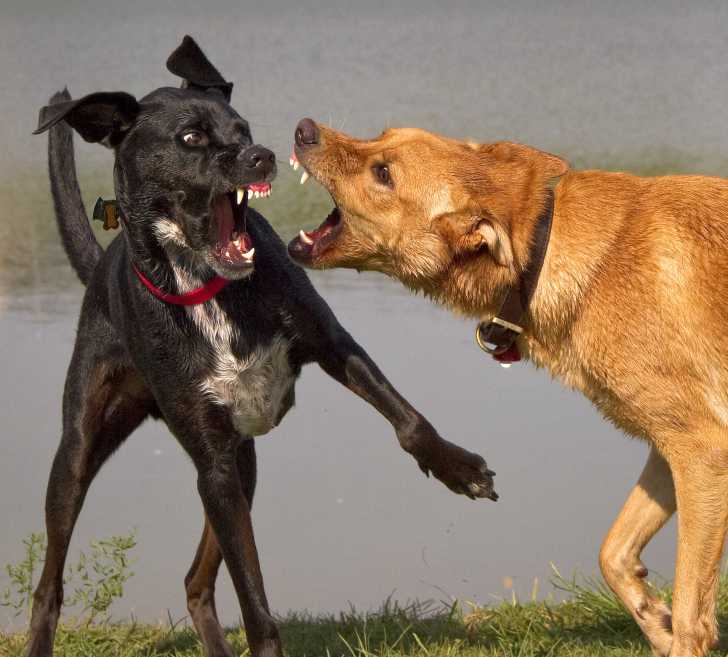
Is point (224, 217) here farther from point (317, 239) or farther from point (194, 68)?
point (194, 68)

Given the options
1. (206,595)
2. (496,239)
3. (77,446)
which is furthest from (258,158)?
(206,595)

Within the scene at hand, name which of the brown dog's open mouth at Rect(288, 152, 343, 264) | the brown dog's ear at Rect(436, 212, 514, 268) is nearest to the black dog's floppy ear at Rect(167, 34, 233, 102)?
the brown dog's open mouth at Rect(288, 152, 343, 264)

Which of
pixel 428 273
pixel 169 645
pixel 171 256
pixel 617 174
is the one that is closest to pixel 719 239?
pixel 617 174

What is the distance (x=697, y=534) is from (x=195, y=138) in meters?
2.50

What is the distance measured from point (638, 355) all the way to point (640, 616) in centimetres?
120

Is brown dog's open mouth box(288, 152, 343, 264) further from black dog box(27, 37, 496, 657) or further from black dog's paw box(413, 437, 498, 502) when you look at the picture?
black dog's paw box(413, 437, 498, 502)

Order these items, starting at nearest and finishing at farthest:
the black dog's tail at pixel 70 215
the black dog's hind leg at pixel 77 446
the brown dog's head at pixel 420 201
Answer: the brown dog's head at pixel 420 201 < the black dog's hind leg at pixel 77 446 < the black dog's tail at pixel 70 215

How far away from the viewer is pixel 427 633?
7.04m

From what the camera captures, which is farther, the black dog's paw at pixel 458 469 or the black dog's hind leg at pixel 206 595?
the black dog's hind leg at pixel 206 595

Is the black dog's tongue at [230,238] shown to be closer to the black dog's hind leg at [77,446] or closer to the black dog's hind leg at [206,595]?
the black dog's hind leg at [77,446]

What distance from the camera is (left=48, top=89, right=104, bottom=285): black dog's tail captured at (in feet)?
23.2

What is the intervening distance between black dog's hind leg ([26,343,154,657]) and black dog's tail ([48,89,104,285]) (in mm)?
578

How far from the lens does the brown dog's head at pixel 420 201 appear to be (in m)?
6.15

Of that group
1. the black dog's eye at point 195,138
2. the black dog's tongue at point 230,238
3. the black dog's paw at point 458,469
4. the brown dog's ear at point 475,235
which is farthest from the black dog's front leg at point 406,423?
the black dog's eye at point 195,138
